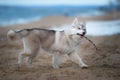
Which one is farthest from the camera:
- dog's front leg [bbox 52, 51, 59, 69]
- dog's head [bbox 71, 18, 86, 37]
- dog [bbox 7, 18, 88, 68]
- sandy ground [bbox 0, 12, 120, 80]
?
dog's front leg [bbox 52, 51, 59, 69]

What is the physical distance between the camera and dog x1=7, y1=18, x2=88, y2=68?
9414 mm

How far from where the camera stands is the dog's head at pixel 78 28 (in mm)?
9297

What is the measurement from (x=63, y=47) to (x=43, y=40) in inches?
20.3

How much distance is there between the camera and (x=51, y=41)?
9.66m

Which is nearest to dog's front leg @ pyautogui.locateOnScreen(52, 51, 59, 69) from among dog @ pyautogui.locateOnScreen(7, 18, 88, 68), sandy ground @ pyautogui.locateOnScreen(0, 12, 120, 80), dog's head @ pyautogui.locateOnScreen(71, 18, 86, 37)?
dog @ pyautogui.locateOnScreen(7, 18, 88, 68)

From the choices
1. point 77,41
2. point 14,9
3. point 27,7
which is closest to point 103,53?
point 77,41

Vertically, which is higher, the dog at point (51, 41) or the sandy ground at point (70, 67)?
the dog at point (51, 41)

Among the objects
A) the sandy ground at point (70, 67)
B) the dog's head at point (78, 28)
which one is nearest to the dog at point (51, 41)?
the dog's head at point (78, 28)

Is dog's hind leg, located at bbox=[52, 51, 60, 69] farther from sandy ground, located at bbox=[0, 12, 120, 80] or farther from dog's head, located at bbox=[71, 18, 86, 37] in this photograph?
dog's head, located at bbox=[71, 18, 86, 37]

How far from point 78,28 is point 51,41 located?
0.77 meters

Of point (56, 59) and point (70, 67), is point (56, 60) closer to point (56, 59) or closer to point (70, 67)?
point (56, 59)

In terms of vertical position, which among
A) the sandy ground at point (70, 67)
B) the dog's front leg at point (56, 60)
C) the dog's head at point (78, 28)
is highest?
the dog's head at point (78, 28)

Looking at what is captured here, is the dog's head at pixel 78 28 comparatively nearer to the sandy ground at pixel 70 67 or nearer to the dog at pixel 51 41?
the dog at pixel 51 41

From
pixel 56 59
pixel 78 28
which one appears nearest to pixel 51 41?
pixel 56 59
